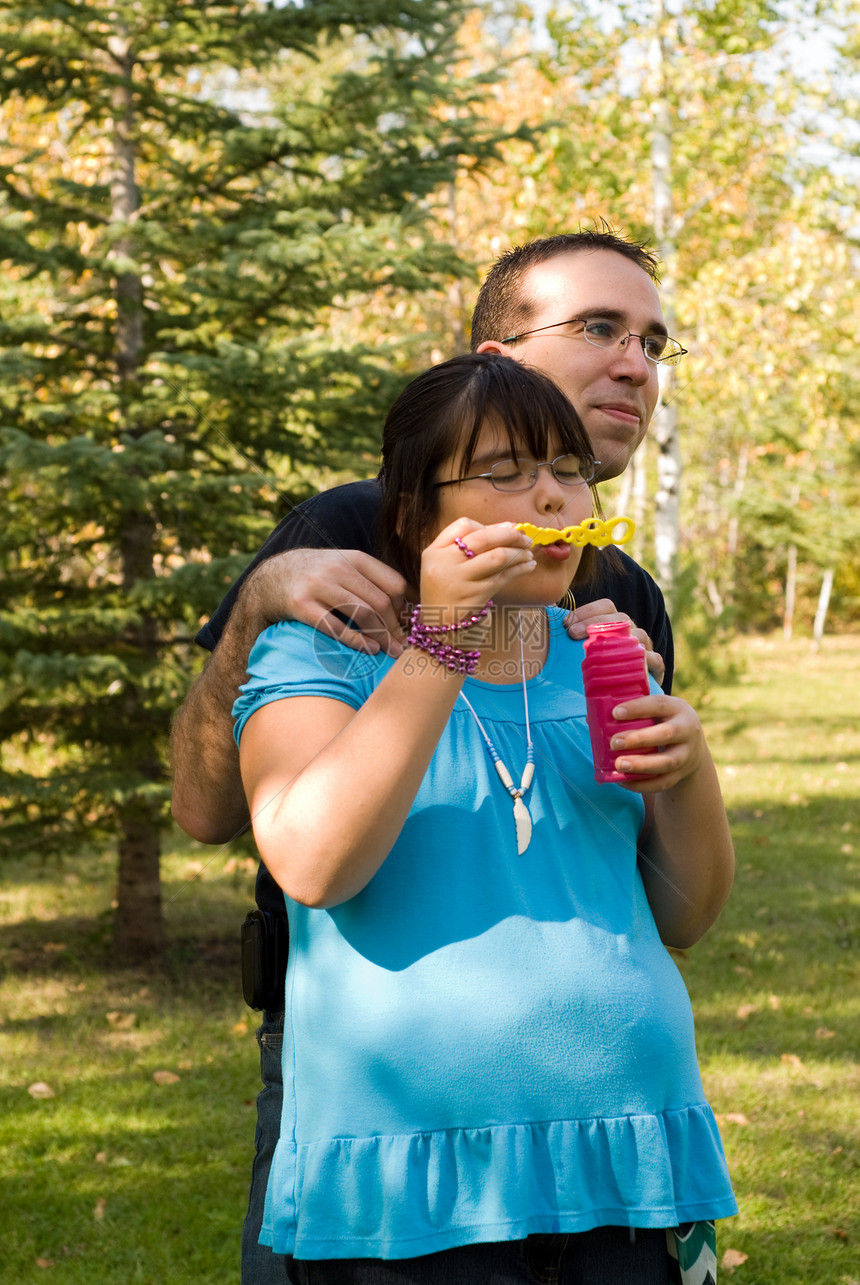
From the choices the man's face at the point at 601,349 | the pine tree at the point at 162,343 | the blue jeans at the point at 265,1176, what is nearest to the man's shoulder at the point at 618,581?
the man's face at the point at 601,349

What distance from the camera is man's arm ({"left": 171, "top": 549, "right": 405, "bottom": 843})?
141 centimetres

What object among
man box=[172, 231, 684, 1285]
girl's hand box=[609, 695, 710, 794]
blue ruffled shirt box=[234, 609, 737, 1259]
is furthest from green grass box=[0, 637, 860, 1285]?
girl's hand box=[609, 695, 710, 794]

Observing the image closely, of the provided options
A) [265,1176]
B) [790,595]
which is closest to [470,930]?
[265,1176]

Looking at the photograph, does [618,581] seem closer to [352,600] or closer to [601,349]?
[601,349]

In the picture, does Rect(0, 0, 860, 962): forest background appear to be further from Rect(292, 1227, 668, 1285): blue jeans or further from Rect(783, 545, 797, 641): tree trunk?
Rect(783, 545, 797, 641): tree trunk

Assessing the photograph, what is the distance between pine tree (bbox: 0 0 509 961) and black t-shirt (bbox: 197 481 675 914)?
10.5ft

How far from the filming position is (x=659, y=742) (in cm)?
133

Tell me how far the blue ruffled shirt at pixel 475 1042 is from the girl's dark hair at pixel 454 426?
185 millimetres

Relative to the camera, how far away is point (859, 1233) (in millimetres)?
3785

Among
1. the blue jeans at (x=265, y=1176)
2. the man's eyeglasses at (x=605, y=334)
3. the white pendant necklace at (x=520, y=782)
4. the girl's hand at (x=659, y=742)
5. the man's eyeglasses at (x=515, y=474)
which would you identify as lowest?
the blue jeans at (x=265, y=1176)

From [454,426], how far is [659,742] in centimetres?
44

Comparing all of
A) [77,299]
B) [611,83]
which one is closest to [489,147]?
[77,299]

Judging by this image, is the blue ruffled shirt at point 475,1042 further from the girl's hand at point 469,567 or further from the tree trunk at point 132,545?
the tree trunk at point 132,545

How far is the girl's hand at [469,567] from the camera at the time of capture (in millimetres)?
1160
